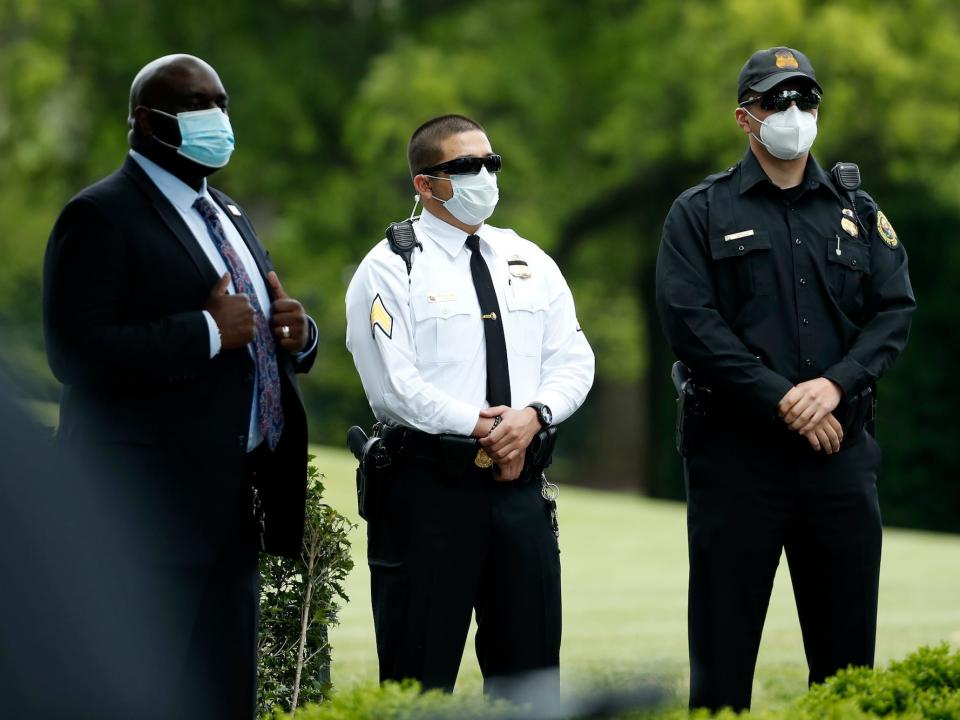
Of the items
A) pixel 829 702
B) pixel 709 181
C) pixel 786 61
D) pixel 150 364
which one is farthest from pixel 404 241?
pixel 829 702

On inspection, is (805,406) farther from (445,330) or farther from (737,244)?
(445,330)

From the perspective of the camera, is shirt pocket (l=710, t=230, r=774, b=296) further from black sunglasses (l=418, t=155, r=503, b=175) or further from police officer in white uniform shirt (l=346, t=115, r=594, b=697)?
black sunglasses (l=418, t=155, r=503, b=175)

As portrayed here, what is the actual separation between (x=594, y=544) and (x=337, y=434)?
25.8ft

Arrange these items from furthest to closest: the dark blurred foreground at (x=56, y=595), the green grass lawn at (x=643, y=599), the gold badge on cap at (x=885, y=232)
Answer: the green grass lawn at (x=643, y=599) → the gold badge on cap at (x=885, y=232) → the dark blurred foreground at (x=56, y=595)

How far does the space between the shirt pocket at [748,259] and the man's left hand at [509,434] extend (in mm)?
904

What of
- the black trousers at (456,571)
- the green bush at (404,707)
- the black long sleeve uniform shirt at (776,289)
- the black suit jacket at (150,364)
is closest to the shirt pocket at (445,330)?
the black trousers at (456,571)

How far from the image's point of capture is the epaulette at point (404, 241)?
5199mm

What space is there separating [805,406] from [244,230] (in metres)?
1.90

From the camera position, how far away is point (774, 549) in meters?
5.29

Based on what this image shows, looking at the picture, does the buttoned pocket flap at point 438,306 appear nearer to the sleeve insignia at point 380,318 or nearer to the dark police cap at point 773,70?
the sleeve insignia at point 380,318

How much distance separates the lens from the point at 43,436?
179 centimetres

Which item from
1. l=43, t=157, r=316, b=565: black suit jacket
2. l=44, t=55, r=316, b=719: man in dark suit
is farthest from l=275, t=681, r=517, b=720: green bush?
l=43, t=157, r=316, b=565: black suit jacket

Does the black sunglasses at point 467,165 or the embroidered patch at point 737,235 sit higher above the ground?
the black sunglasses at point 467,165

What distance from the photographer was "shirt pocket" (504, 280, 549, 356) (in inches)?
204
